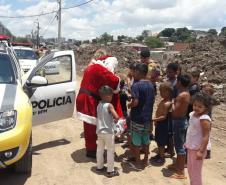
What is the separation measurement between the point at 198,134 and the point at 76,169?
2102 mm

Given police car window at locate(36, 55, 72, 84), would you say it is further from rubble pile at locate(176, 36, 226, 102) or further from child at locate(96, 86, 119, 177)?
rubble pile at locate(176, 36, 226, 102)

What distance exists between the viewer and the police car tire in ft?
17.9

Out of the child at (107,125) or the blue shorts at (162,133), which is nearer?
the child at (107,125)

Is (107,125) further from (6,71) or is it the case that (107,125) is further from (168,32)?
(168,32)

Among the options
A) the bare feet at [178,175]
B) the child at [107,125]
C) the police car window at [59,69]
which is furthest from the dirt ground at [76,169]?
the police car window at [59,69]

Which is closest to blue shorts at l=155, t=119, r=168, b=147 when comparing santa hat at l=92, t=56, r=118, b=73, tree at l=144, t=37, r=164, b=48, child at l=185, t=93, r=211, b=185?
santa hat at l=92, t=56, r=118, b=73

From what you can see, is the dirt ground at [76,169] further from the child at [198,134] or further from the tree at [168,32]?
the tree at [168,32]

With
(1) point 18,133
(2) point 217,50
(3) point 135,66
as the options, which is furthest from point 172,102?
(2) point 217,50

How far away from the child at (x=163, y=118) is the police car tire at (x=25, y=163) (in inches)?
74.0

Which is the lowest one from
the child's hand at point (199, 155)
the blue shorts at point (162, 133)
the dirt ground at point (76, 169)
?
the dirt ground at point (76, 169)

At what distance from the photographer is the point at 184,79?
572 centimetres

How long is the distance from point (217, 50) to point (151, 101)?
18172mm

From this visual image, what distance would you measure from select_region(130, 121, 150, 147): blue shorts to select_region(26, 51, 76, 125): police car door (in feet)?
4.74

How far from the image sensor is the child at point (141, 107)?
594cm
